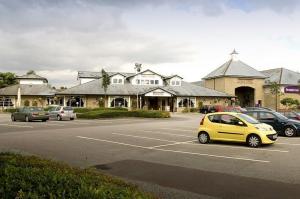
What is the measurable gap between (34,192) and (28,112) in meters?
29.7

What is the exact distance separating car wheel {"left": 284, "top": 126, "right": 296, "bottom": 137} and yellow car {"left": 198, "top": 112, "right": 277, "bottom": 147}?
14.3 feet

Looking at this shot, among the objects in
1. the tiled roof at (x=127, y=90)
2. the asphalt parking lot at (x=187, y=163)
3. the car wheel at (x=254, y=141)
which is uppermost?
the tiled roof at (x=127, y=90)

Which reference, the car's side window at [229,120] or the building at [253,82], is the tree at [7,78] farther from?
the car's side window at [229,120]

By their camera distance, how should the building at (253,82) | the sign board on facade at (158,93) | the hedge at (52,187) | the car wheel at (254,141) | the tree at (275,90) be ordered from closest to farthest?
the hedge at (52,187) → the car wheel at (254,141) → the sign board on facade at (158,93) → the tree at (275,90) → the building at (253,82)

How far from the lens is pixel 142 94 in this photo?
56.7m

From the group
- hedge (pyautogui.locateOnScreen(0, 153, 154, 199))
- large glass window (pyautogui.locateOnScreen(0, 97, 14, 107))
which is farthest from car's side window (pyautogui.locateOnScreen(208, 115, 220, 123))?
large glass window (pyautogui.locateOnScreen(0, 97, 14, 107))

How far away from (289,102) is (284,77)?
8.21 m

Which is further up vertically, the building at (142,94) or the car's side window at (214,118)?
the building at (142,94)

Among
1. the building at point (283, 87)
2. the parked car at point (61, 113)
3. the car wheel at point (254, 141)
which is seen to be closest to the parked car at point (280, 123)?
the car wheel at point (254, 141)

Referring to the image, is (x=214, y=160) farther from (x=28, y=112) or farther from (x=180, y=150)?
(x=28, y=112)

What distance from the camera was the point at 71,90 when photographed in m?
55.8

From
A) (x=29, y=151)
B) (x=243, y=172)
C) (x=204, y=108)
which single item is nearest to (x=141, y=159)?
(x=243, y=172)

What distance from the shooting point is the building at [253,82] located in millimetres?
68188

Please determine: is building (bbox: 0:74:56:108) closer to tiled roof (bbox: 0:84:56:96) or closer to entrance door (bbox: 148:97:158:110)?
tiled roof (bbox: 0:84:56:96)
